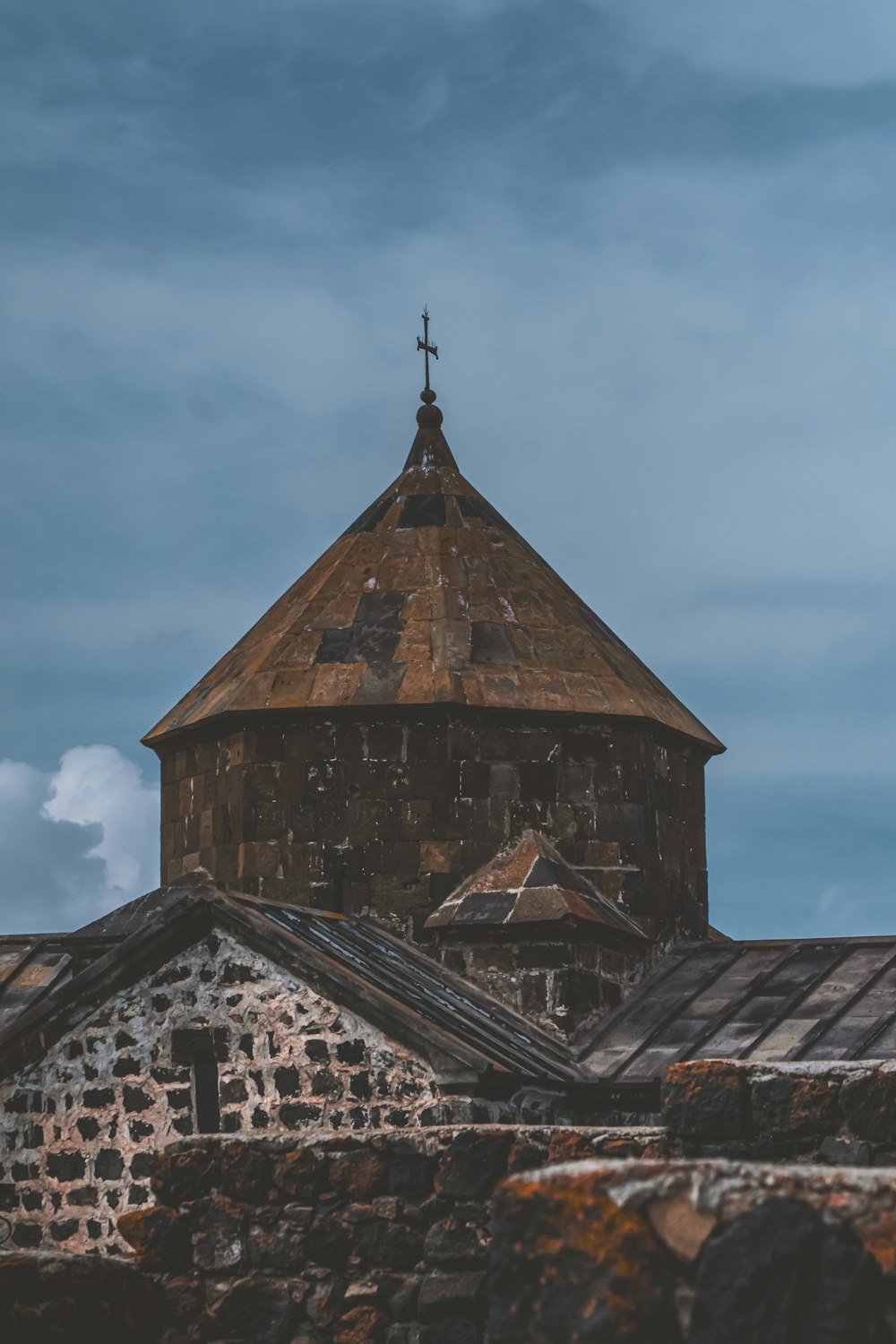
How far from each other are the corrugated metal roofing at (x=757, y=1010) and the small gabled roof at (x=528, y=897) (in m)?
0.62

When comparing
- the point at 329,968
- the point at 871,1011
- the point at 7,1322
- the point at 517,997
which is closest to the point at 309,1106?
the point at 329,968

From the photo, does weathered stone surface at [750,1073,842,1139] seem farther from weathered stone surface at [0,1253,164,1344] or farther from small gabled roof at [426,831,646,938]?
small gabled roof at [426,831,646,938]

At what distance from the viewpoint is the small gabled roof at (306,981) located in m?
11.9

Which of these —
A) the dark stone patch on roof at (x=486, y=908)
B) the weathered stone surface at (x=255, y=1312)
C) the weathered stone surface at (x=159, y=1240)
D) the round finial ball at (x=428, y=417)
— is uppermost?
the round finial ball at (x=428, y=417)

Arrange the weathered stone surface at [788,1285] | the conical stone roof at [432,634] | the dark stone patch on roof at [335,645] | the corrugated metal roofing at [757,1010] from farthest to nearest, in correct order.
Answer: the dark stone patch on roof at [335,645] < the conical stone roof at [432,634] < the corrugated metal roofing at [757,1010] < the weathered stone surface at [788,1285]

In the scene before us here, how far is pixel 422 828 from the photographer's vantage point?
1514cm

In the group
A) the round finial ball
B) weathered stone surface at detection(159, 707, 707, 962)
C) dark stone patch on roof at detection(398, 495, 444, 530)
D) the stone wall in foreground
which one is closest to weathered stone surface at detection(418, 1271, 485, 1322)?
the stone wall in foreground

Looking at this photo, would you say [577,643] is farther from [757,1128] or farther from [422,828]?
[757,1128]

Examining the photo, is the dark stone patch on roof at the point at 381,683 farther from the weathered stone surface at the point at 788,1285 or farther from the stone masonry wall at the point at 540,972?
the weathered stone surface at the point at 788,1285

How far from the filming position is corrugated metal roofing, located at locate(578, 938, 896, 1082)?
13.5 m

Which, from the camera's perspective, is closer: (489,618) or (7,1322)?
(7,1322)

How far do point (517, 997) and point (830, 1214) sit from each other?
11543 millimetres

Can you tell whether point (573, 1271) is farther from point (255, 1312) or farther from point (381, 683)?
point (381, 683)

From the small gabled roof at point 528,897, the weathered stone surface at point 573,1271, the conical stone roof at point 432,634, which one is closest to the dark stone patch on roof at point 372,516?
the conical stone roof at point 432,634
